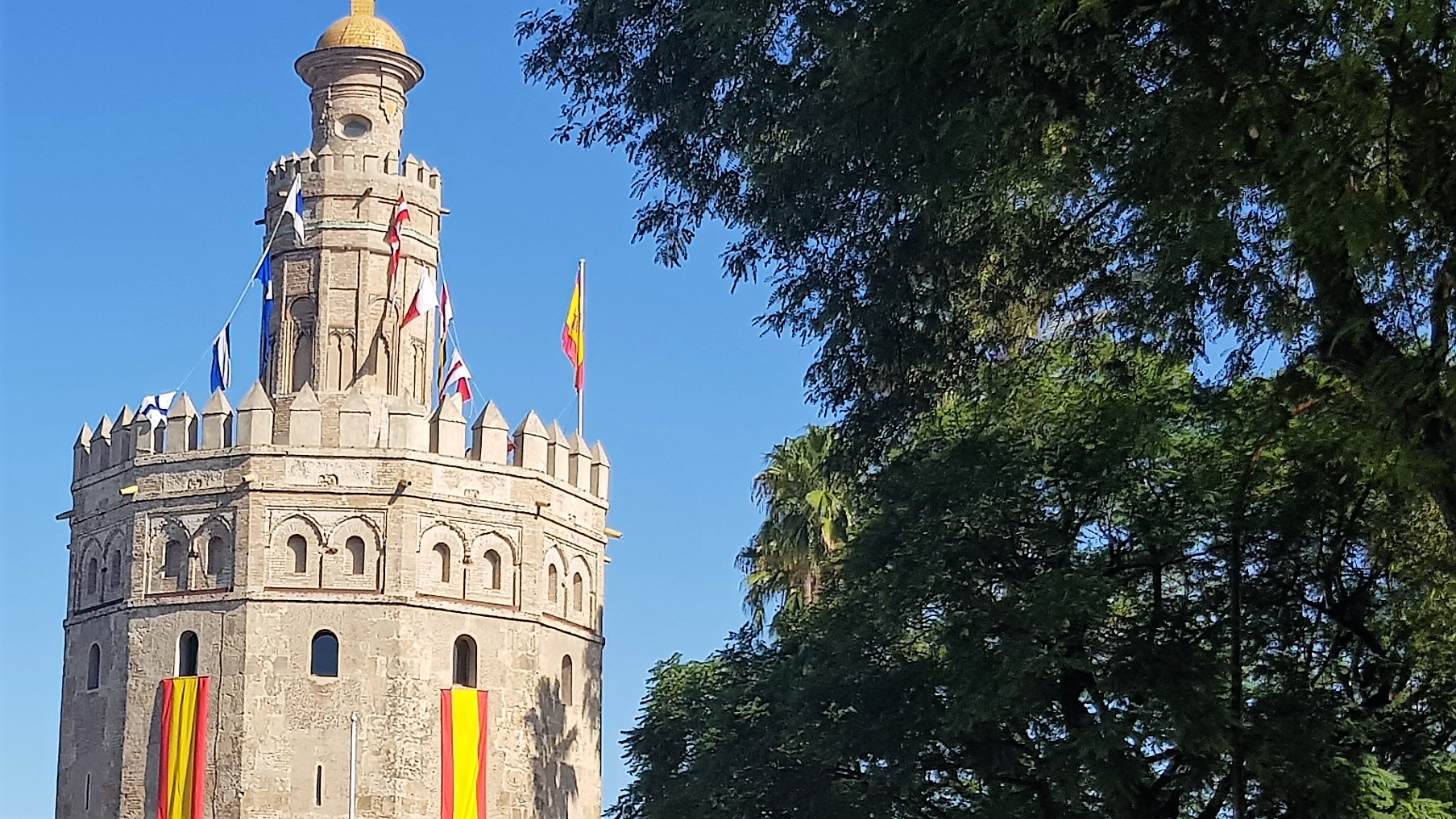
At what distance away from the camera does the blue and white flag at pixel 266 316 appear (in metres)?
35.6

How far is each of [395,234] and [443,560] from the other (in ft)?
19.4

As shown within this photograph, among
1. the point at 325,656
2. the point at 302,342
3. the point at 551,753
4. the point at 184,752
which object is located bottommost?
the point at 184,752

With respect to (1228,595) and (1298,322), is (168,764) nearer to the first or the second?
(1228,595)

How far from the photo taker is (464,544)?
33.7 meters

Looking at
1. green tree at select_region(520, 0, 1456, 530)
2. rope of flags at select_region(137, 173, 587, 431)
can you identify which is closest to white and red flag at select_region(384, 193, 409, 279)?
rope of flags at select_region(137, 173, 587, 431)

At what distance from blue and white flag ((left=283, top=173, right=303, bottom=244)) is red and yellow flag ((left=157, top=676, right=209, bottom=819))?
26.2ft

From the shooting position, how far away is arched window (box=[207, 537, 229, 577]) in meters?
33.1

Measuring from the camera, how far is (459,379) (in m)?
35.2

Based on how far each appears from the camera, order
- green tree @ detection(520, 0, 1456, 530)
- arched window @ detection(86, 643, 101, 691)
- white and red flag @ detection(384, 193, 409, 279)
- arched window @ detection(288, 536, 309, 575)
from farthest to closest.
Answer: white and red flag @ detection(384, 193, 409, 279)
arched window @ detection(86, 643, 101, 691)
arched window @ detection(288, 536, 309, 575)
green tree @ detection(520, 0, 1456, 530)

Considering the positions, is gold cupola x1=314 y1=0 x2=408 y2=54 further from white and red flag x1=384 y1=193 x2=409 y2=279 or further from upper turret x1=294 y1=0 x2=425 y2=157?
white and red flag x1=384 y1=193 x2=409 y2=279

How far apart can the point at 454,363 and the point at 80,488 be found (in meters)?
6.83

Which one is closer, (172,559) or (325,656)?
(325,656)

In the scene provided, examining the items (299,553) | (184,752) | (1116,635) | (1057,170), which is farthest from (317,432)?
(1057,170)

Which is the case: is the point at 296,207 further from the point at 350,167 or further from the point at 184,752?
the point at 184,752
